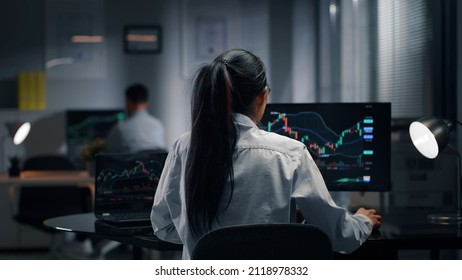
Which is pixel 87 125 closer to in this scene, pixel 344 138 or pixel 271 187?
pixel 344 138

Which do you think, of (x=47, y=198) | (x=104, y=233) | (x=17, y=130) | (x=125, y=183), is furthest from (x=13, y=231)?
(x=104, y=233)

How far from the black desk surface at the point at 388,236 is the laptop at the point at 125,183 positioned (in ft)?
0.25

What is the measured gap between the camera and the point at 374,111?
102 inches

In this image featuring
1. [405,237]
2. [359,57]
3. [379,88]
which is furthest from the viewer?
[359,57]

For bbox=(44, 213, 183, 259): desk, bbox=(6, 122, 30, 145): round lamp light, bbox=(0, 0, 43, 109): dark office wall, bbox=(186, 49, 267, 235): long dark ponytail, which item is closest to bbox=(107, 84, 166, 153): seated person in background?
bbox=(6, 122, 30, 145): round lamp light

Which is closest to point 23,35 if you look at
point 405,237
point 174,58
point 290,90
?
point 174,58

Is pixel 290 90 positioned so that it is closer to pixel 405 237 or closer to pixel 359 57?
pixel 359 57

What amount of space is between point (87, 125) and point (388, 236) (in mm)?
4102

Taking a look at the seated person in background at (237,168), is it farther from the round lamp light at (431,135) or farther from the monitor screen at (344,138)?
the monitor screen at (344,138)

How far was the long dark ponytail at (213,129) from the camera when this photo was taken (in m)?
1.77

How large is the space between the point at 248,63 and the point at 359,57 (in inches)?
139

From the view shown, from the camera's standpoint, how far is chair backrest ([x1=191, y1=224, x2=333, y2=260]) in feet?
5.07

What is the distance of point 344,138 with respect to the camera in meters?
2.60

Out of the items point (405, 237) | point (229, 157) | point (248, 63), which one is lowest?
point (405, 237)
